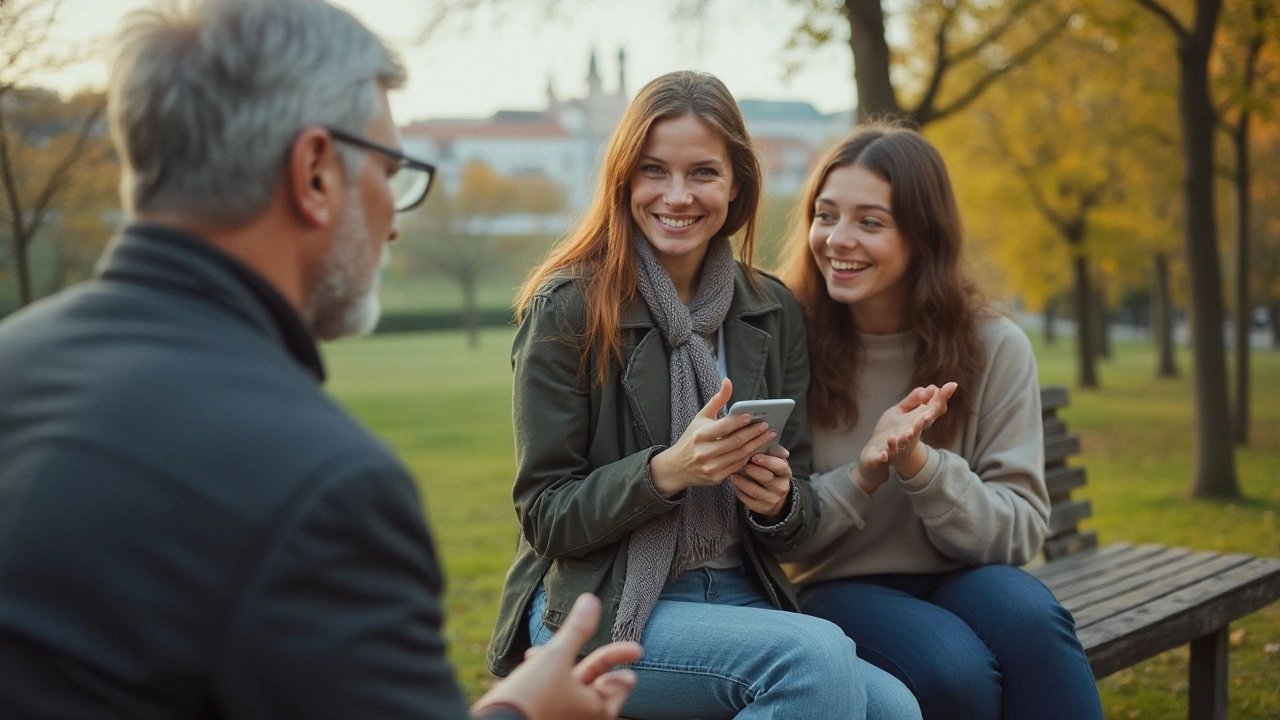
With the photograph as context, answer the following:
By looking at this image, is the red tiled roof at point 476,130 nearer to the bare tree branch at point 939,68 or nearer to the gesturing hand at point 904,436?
the bare tree branch at point 939,68

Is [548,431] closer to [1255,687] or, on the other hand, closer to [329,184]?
[329,184]

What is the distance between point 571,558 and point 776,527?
21.1 inches

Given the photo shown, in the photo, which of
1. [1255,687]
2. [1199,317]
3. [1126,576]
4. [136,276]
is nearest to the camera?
[136,276]

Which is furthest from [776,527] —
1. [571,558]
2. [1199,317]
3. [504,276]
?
[504,276]

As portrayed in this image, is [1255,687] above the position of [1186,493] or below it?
above

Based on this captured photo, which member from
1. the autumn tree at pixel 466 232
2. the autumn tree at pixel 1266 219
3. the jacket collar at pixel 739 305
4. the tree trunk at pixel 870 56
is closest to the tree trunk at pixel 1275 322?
the autumn tree at pixel 1266 219

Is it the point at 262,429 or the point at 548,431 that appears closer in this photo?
the point at 262,429

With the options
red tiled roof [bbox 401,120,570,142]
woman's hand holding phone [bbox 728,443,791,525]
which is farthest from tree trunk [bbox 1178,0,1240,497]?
red tiled roof [bbox 401,120,570,142]

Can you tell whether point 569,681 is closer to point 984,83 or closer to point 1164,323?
point 984,83

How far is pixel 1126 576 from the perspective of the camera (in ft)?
13.8

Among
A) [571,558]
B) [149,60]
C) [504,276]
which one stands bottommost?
[504,276]

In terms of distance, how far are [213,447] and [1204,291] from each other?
9471mm

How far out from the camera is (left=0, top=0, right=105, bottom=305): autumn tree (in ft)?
20.8

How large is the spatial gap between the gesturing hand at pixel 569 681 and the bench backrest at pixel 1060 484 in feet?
10.4
